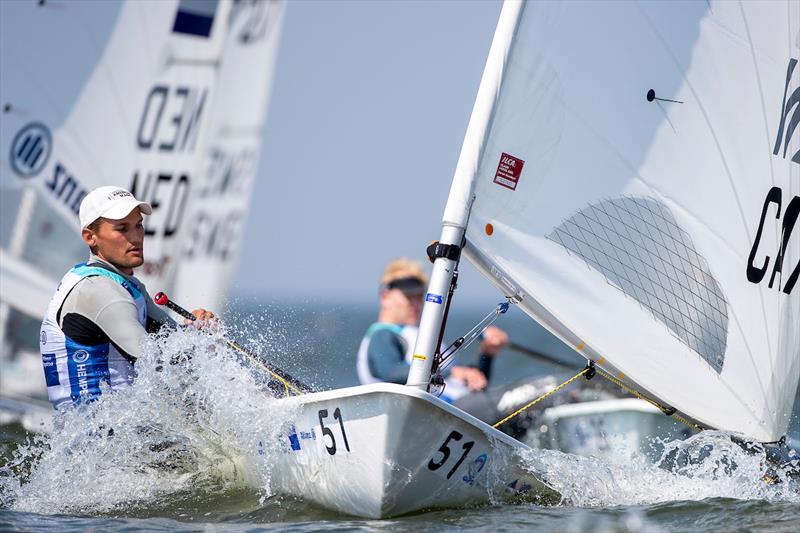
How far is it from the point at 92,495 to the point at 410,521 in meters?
1.07

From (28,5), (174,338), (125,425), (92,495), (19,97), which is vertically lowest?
(92,495)

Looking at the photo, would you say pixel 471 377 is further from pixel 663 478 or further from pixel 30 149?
pixel 30 149

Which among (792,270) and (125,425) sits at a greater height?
(792,270)

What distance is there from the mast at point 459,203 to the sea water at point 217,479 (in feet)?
1.51

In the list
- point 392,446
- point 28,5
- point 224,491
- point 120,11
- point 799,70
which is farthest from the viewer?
point 120,11

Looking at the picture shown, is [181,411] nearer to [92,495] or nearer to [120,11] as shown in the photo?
[92,495]

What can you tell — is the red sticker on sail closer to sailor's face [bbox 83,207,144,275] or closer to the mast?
the mast

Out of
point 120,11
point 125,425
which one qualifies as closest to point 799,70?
point 125,425

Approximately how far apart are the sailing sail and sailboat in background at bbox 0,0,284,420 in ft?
11.2

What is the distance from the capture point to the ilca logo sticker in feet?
20.7

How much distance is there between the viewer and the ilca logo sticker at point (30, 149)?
6324 mm

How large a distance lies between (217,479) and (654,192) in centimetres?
180

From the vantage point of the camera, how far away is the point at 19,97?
6.30 meters

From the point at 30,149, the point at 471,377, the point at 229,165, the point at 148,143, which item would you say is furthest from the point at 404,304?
the point at 30,149
